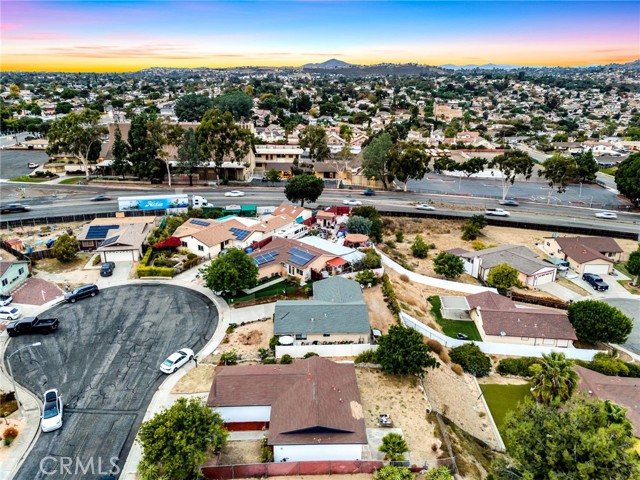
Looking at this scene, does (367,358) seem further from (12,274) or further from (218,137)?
(218,137)

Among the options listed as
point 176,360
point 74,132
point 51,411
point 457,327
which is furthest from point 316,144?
point 51,411

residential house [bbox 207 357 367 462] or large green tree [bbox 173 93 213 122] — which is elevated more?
large green tree [bbox 173 93 213 122]

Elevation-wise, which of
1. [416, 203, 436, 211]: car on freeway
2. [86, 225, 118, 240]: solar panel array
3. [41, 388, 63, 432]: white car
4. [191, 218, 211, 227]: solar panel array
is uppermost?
[191, 218, 211, 227]: solar panel array

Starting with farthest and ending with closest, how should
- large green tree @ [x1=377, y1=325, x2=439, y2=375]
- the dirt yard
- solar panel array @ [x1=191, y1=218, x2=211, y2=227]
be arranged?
solar panel array @ [x1=191, y1=218, x2=211, y2=227]
large green tree @ [x1=377, y1=325, x2=439, y2=375]
the dirt yard

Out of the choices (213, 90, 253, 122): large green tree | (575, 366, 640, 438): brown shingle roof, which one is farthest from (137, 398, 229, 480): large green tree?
(213, 90, 253, 122): large green tree

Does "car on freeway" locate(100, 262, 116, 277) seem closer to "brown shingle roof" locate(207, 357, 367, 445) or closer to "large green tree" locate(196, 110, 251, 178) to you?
"brown shingle roof" locate(207, 357, 367, 445)

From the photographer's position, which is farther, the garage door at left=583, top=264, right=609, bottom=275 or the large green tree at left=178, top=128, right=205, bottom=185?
the large green tree at left=178, top=128, right=205, bottom=185

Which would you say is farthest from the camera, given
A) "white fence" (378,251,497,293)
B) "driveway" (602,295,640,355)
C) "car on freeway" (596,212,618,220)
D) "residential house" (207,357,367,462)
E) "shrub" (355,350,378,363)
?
"car on freeway" (596,212,618,220)
